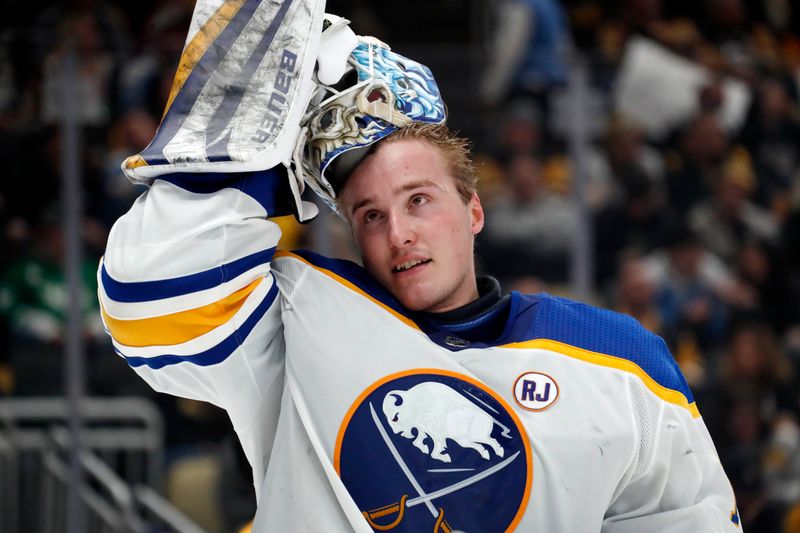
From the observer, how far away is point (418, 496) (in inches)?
67.0

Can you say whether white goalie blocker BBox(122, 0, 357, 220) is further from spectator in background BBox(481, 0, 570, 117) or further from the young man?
spectator in background BBox(481, 0, 570, 117)

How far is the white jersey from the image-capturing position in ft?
5.46

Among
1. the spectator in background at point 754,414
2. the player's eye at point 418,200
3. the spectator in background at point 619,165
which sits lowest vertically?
the spectator in background at point 754,414

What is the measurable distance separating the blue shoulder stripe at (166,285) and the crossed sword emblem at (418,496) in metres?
0.32

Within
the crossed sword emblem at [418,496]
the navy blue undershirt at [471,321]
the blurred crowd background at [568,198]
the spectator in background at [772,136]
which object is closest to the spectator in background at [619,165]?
the blurred crowd background at [568,198]

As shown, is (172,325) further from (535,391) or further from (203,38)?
(535,391)

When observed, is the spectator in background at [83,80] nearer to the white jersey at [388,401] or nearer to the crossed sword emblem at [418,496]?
the white jersey at [388,401]

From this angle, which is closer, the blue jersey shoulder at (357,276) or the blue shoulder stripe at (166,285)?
the blue shoulder stripe at (166,285)

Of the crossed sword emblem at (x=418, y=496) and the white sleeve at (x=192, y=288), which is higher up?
the white sleeve at (x=192, y=288)

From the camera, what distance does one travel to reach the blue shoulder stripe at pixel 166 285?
1619mm

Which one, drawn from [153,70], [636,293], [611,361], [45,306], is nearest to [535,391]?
[611,361]

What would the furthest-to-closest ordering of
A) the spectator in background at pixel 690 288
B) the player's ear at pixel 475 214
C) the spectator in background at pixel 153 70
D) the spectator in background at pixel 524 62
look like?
1. the spectator in background at pixel 690 288
2. the spectator in background at pixel 524 62
3. the spectator in background at pixel 153 70
4. the player's ear at pixel 475 214

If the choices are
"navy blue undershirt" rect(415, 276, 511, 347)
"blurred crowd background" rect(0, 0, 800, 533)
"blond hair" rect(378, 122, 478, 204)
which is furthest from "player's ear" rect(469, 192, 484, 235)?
"blurred crowd background" rect(0, 0, 800, 533)

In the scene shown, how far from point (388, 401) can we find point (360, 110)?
44cm
